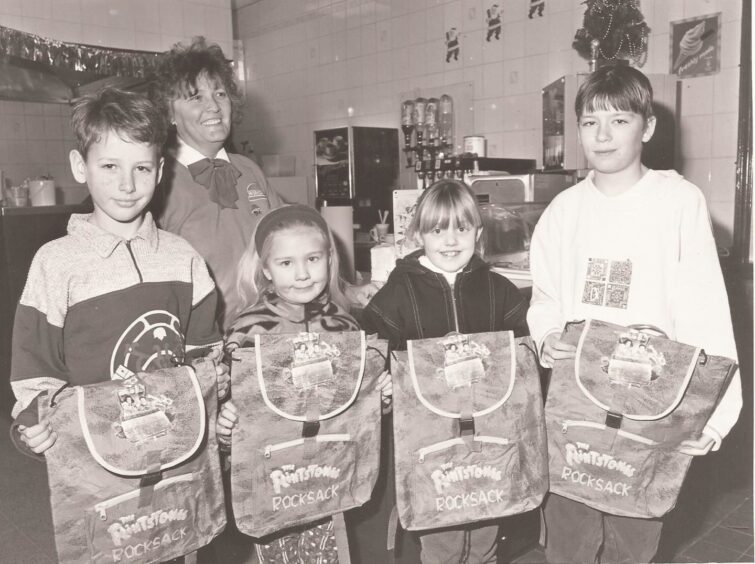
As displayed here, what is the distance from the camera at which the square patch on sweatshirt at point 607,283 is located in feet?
5.60

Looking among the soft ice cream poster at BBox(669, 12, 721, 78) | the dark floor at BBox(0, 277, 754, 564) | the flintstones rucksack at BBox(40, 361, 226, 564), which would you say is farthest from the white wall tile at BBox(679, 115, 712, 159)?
the flintstones rucksack at BBox(40, 361, 226, 564)

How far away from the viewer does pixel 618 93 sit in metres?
1.69

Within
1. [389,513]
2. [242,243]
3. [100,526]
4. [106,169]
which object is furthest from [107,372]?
[389,513]

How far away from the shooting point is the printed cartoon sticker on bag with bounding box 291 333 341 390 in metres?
1.47

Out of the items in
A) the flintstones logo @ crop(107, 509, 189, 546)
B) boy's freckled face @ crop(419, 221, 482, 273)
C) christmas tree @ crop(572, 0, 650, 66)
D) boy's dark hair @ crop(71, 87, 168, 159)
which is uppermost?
christmas tree @ crop(572, 0, 650, 66)

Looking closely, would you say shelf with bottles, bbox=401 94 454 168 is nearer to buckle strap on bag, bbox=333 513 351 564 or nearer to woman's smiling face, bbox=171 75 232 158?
woman's smiling face, bbox=171 75 232 158

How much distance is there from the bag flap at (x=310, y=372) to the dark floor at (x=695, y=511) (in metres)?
0.69

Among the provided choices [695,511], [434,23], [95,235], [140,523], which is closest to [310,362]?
[140,523]

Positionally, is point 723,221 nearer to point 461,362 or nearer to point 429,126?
point 429,126

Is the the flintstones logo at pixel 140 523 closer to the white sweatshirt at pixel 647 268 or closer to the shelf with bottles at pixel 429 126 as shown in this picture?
the white sweatshirt at pixel 647 268

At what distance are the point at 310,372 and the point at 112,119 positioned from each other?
789 millimetres

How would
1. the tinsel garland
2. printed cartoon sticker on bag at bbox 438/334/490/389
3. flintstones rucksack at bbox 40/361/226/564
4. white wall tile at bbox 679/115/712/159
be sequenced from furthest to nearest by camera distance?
1. the tinsel garland
2. white wall tile at bbox 679/115/712/159
3. printed cartoon sticker on bag at bbox 438/334/490/389
4. flintstones rucksack at bbox 40/361/226/564

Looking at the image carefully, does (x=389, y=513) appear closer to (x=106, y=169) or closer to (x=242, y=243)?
(x=242, y=243)

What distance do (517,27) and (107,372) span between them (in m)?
4.66
